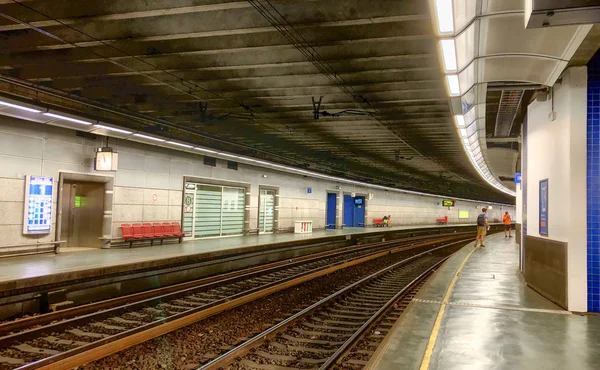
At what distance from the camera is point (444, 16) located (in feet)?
15.4

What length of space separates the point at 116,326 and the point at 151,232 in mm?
8154

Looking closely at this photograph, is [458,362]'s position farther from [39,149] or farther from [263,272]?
[39,149]

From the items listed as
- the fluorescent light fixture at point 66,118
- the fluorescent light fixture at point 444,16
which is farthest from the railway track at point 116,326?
the fluorescent light fixture at point 444,16

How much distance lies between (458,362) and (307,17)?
5.08m

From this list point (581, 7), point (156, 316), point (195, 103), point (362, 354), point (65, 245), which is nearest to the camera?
point (581, 7)

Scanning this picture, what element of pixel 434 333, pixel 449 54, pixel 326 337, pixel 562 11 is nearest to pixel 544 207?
pixel 434 333

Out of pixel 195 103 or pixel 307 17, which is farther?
pixel 195 103

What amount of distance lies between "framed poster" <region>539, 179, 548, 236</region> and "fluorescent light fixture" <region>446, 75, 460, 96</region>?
2.30 metres

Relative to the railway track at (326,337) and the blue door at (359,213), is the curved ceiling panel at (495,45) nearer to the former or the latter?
the railway track at (326,337)

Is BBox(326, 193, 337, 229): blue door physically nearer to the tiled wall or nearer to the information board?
the information board

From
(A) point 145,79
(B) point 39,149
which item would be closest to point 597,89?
(A) point 145,79

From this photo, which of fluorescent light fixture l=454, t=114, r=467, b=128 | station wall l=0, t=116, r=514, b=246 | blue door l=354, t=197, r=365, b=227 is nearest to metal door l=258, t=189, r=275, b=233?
station wall l=0, t=116, r=514, b=246

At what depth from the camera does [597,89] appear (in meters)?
6.75

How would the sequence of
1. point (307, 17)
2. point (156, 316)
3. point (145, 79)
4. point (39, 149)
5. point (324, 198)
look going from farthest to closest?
point (324, 198) → point (39, 149) → point (145, 79) → point (156, 316) → point (307, 17)
